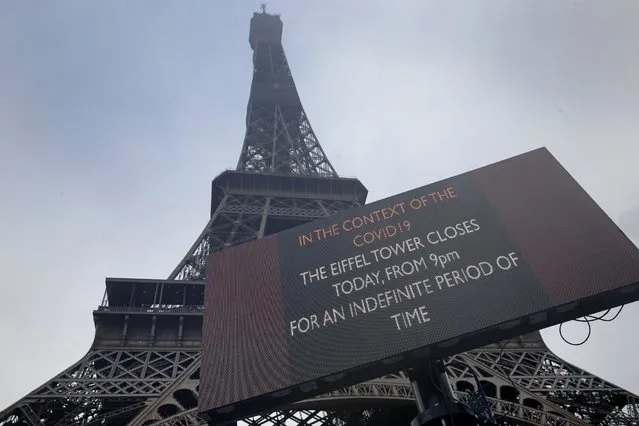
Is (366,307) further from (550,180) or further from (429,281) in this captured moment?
(550,180)

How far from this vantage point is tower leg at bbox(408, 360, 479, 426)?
28.7 ft

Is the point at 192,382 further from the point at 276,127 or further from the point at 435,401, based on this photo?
the point at 276,127

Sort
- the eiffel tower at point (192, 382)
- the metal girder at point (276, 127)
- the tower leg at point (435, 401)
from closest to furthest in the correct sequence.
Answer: the tower leg at point (435, 401) < the eiffel tower at point (192, 382) < the metal girder at point (276, 127)

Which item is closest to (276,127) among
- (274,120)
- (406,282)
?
(274,120)

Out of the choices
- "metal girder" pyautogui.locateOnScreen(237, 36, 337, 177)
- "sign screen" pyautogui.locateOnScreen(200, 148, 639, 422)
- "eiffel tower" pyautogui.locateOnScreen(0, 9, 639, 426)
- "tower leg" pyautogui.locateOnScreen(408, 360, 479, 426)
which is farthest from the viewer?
"metal girder" pyautogui.locateOnScreen(237, 36, 337, 177)

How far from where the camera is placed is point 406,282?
10227 mm

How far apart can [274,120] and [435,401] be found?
142 ft

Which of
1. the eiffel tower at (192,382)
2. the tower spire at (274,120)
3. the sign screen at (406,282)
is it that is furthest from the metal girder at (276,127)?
the sign screen at (406,282)

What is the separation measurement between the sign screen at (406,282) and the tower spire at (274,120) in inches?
1125

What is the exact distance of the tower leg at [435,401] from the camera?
8750 mm

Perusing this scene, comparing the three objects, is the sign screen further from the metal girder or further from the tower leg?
the metal girder

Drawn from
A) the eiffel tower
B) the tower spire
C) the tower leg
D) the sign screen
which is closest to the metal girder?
the tower spire

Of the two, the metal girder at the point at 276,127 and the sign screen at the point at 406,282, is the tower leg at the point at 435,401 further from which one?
the metal girder at the point at 276,127

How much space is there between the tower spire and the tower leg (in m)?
30.7
